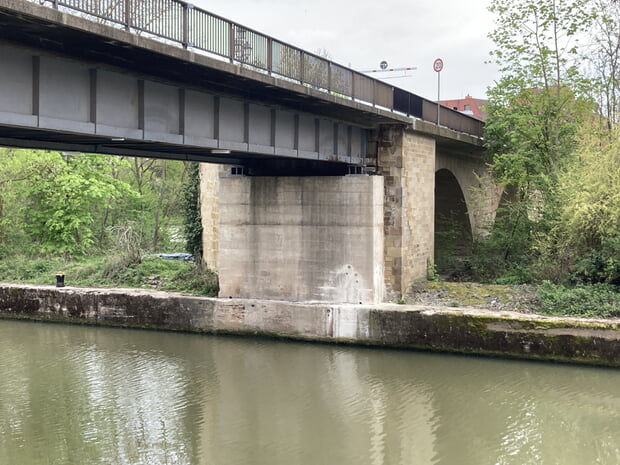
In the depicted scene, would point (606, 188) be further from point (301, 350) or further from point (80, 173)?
point (80, 173)

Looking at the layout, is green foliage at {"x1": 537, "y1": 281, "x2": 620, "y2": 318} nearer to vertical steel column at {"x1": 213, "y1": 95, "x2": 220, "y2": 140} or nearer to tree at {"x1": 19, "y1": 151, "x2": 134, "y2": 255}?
vertical steel column at {"x1": 213, "y1": 95, "x2": 220, "y2": 140}

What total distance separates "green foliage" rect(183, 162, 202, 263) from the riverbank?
10.9 feet

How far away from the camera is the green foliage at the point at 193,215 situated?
23578 millimetres

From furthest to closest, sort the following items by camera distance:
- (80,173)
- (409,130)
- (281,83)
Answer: (80,173)
(409,130)
(281,83)

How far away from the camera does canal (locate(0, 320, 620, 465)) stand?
11.3 meters

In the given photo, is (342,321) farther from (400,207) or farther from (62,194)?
(62,194)

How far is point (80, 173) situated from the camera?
1132 inches

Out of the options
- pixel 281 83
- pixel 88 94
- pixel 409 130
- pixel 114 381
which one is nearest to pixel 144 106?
pixel 88 94

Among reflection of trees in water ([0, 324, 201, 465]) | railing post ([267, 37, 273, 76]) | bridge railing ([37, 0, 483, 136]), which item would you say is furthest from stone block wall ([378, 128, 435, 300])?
reflection of trees in water ([0, 324, 201, 465])

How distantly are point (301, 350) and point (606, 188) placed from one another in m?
8.66

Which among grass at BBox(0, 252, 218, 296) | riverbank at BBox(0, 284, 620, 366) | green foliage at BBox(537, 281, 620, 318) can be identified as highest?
grass at BBox(0, 252, 218, 296)

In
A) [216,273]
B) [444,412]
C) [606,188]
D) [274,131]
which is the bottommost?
[444,412]

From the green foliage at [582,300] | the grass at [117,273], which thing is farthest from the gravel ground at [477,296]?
the grass at [117,273]

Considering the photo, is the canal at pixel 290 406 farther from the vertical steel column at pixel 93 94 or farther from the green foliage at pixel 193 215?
the green foliage at pixel 193 215
